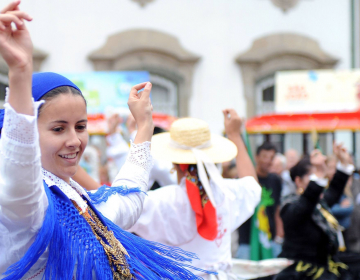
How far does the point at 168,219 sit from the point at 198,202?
0.18 meters

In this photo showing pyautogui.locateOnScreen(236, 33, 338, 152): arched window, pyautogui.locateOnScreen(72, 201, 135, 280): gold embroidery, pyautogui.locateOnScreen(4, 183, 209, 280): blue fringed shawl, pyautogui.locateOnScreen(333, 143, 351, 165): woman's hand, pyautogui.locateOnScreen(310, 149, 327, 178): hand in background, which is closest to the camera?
pyautogui.locateOnScreen(4, 183, 209, 280): blue fringed shawl

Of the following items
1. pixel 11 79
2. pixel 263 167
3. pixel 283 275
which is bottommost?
pixel 283 275

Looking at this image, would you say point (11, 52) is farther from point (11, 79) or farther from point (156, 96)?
point (156, 96)

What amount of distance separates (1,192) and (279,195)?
16.7 feet

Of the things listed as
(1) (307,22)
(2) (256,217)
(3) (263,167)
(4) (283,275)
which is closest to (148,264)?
(4) (283,275)

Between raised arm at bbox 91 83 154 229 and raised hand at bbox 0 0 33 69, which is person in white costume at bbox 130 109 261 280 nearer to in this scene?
raised arm at bbox 91 83 154 229

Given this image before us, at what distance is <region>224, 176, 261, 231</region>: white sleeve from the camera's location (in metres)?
2.80

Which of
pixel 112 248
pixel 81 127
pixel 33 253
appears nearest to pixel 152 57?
pixel 81 127

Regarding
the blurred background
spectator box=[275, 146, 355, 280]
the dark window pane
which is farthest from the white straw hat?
the dark window pane

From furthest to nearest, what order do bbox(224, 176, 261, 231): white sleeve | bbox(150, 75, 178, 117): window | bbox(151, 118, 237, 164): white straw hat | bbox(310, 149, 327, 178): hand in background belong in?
bbox(150, 75, 178, 117): window
bbox(310, 149, 327, 178): hand in background
bbox(224, 176, 261, 231): white sleeve
bbox(151, 118, 237, 164): white straw hat

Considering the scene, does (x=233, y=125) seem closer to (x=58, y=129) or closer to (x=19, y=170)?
(x=58, y=129)

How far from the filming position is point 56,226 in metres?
1.25

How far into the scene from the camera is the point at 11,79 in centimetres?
111

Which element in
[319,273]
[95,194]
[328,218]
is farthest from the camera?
[328,218]
